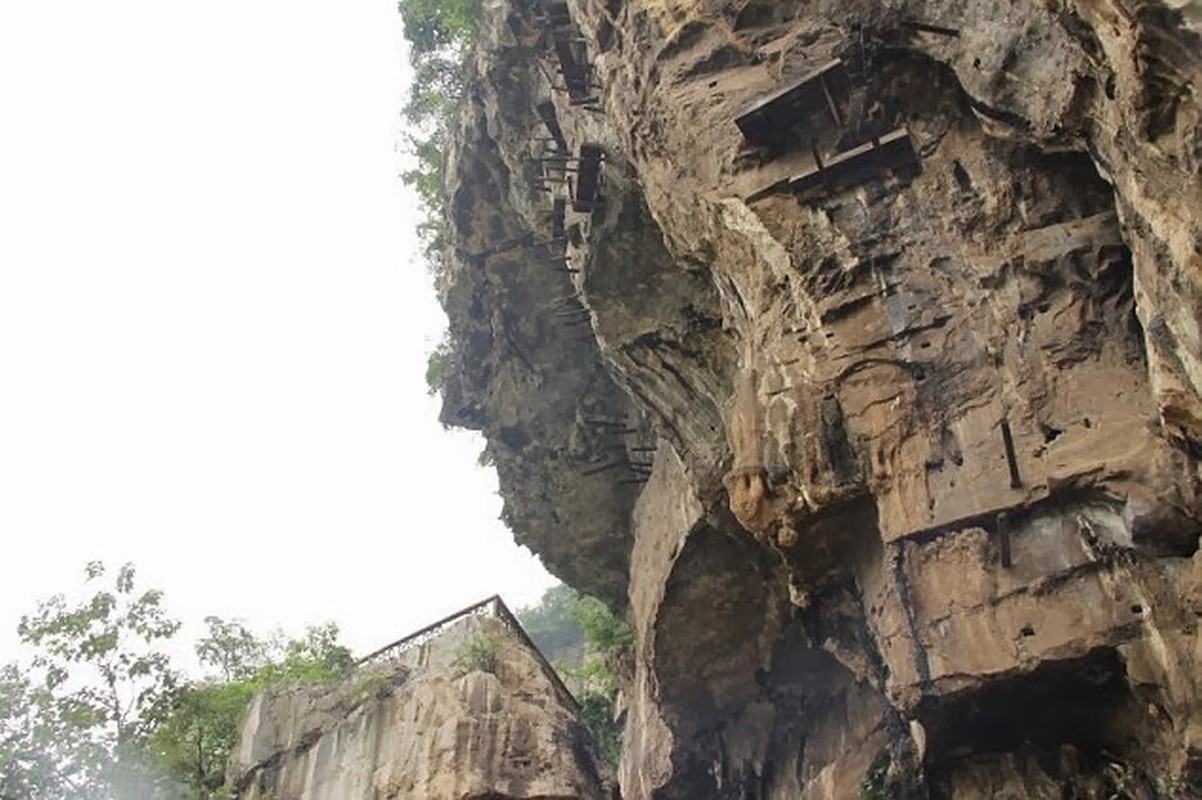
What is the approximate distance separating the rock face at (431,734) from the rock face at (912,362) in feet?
7.72

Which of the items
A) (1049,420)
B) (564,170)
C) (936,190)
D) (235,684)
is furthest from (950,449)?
(235,684)

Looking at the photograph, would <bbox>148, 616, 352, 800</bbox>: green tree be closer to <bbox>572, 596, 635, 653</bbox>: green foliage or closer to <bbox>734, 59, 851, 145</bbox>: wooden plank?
<bbox>572, 596, 635, 653</bbox>: green foliage

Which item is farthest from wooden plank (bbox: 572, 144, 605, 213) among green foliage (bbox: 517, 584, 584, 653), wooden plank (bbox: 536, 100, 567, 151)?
green foliage (bbox: 517, 584, 584, 653)

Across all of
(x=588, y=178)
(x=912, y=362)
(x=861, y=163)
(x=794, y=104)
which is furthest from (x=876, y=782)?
(x=588, y=178)

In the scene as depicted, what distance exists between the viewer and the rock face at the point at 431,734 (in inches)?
543

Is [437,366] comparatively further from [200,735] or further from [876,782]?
[876,782]

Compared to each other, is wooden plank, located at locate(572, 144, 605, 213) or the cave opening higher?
wooden plank, located at locate(572, 144, 605, 213)

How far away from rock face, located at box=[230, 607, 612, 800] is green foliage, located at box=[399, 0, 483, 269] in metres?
9.84

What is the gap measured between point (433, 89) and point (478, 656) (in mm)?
13577

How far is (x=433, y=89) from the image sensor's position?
2270 cm

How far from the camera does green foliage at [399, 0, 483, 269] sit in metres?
21.8

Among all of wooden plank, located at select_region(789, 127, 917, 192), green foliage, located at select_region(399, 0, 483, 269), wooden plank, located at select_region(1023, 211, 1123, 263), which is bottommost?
wooden plank, located at select_region(1023, 211, 1123, 263)

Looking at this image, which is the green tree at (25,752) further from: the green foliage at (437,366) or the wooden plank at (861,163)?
the wooden plank at (861,163)

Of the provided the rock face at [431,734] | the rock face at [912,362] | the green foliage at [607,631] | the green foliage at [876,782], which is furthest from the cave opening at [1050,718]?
the green foliage at [607,631]
